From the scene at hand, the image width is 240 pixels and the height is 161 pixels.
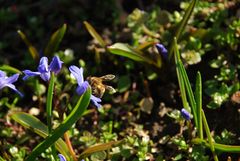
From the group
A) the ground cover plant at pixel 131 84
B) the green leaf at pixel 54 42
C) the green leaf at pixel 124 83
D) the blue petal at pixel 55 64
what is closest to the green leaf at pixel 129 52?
the ground cover plant at pixel 131 84

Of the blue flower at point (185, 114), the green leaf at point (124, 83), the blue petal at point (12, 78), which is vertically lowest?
the green leaf at point (124, 83)

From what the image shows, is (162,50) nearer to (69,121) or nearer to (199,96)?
(199,96)

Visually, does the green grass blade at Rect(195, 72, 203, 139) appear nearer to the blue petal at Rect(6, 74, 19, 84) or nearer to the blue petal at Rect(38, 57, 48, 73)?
the blue petal at Rect(38, 57, 48, 73)

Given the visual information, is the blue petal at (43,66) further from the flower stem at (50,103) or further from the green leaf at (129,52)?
the green leaf at (129,52)

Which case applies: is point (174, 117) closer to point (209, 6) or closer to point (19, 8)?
point (209, 6)

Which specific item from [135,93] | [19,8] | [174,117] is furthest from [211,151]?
[19,8]

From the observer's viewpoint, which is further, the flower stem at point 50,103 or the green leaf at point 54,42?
the green leaf at point 54,42

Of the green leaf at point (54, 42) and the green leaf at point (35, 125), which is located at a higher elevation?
the green leaf at point (54, 42)
